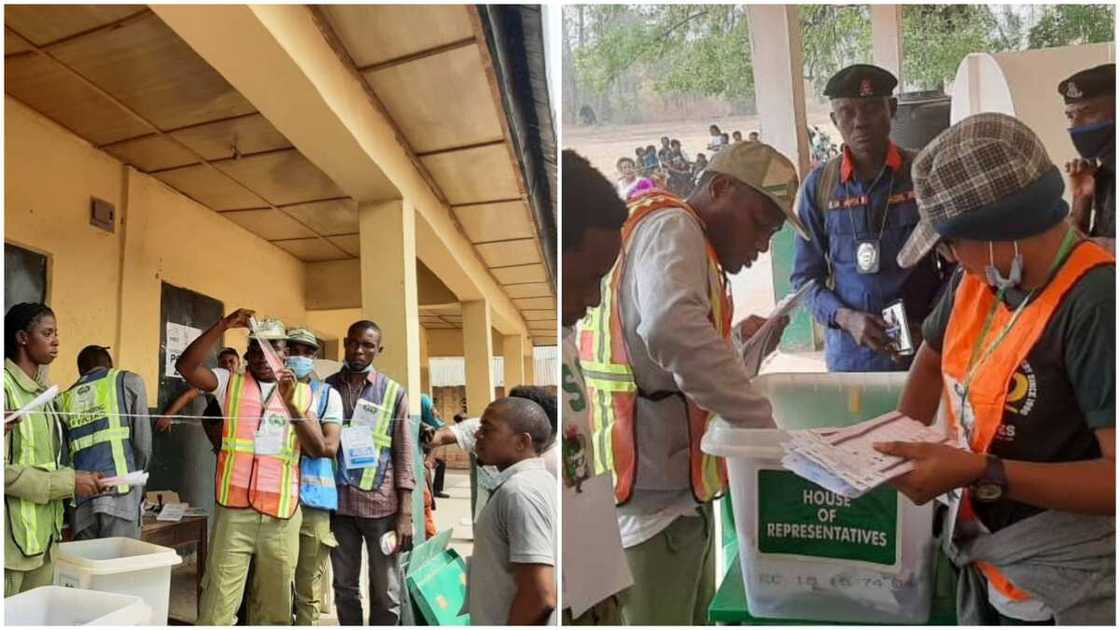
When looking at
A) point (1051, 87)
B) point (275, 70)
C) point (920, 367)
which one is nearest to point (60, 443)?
point (275, 70)

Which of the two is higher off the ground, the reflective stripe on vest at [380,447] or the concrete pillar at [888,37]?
the concrete pillar at [888,37]

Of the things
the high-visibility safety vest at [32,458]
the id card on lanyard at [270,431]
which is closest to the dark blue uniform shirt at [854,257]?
the id card on lanyard at [270,431]

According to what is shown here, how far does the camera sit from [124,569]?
62.9 inches

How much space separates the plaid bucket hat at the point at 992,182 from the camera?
56.0 inches

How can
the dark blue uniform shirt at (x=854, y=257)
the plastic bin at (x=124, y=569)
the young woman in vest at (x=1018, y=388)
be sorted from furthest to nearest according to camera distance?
the plastic bin at (x=124, y=569) → the dark blue uniform shirt at (x=854, y=257) → the young woman in vest at (x=1018, y=388)

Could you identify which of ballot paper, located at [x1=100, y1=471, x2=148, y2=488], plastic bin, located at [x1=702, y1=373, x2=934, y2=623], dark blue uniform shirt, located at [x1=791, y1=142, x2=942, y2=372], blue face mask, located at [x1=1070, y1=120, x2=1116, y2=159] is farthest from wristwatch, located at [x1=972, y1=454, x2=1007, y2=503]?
ballot paper, located at [x1=100, y1=471, x2=148, y2=488]

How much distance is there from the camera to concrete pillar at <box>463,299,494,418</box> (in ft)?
5.30

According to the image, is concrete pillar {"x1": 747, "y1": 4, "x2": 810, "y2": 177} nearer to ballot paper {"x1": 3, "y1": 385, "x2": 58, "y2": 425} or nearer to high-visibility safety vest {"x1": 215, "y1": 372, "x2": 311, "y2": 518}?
high-visibility safety vest {"x1": 215, "y1": 372, "x2": 311, "y2": 518}

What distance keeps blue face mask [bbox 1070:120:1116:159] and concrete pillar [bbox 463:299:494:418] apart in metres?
1.23

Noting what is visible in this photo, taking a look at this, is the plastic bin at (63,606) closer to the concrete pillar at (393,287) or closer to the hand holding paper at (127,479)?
the hand holding paper at (127,479)

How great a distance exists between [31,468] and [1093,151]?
2.29m

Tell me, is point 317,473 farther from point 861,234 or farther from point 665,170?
point 861,234

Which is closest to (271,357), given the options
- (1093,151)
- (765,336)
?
(765,336)

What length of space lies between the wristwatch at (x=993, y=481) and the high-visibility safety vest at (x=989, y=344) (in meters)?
0.03
